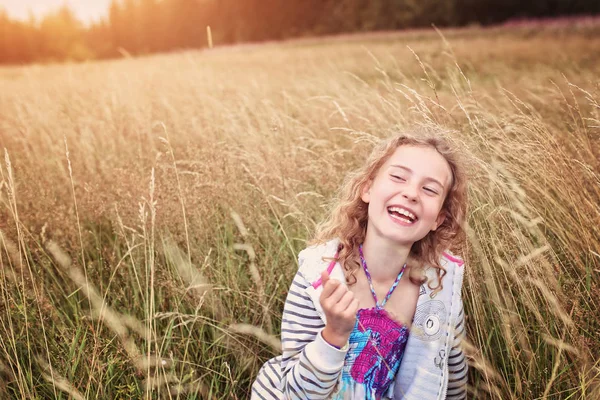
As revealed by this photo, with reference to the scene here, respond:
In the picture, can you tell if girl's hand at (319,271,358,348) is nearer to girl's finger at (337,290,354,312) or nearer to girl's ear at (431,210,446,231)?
girl's finger at (337,290,354,312)

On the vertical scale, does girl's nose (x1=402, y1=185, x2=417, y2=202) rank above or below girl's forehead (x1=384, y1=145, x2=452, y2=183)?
below

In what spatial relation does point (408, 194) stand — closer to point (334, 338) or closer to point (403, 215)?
point (403, 215)

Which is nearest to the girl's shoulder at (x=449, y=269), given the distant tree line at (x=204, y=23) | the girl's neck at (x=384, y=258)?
the girl's neck at (x=384, y=258)

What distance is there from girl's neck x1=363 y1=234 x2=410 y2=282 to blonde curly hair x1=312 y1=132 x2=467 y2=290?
50 millimetres

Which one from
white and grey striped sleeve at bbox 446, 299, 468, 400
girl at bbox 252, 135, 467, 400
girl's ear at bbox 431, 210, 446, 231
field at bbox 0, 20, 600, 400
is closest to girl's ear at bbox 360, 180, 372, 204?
girl at bbox 252, 135, 467, 400

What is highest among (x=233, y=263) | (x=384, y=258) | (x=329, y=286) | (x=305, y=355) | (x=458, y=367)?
(x=329, y=286)

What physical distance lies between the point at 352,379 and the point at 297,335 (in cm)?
22

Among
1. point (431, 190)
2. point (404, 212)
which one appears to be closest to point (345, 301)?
point (404, 212)

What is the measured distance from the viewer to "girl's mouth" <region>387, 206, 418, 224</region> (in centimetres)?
162

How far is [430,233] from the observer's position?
187 centimetres

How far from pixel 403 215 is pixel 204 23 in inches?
1472

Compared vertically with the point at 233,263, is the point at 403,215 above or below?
above

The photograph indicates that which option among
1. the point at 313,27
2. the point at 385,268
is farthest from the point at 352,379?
the point at 313,27

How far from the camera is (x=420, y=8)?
2934 cm
